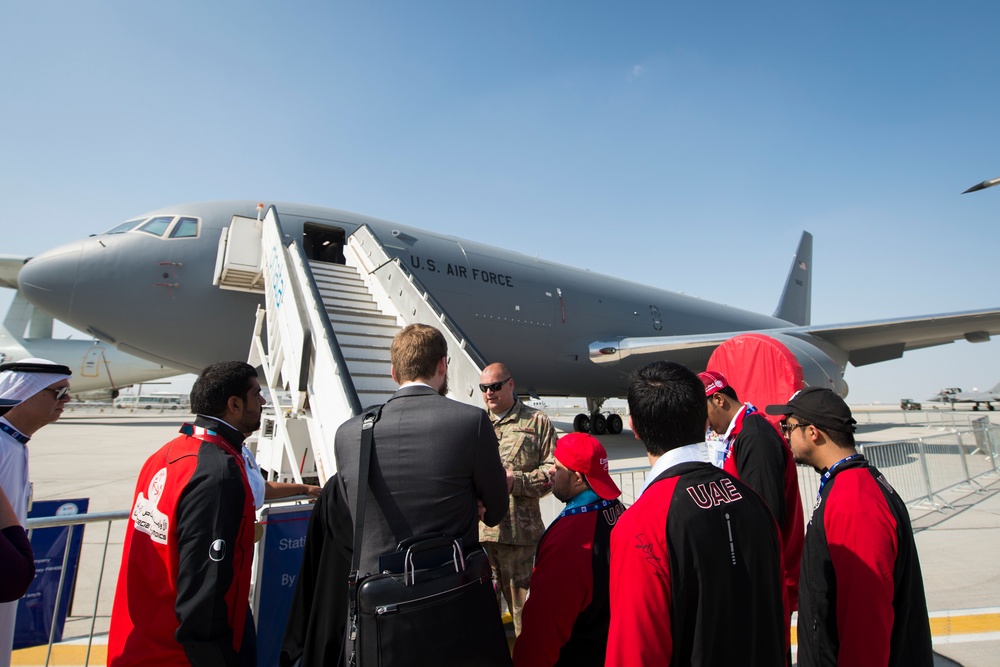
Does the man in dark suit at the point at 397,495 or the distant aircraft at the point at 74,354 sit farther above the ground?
the distant aircraft at the point at 74,354

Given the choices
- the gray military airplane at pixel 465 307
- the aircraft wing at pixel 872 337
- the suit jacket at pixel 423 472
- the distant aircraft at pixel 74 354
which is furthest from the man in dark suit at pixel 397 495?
the distant aircraft at pixel 74 354

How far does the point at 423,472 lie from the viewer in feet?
4.91

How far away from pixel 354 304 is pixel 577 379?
318 inches

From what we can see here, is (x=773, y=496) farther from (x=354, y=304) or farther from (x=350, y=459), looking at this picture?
(x=354, y=304)

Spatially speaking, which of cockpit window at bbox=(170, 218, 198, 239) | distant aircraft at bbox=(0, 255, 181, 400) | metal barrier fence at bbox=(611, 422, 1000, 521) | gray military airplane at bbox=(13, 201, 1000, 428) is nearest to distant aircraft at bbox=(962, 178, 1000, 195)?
gray military airplane at bbox=(13, 201, 1000, 428)

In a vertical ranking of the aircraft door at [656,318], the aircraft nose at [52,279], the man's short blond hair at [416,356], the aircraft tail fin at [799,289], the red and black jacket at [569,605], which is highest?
the aircraft tail fin at [799,289]

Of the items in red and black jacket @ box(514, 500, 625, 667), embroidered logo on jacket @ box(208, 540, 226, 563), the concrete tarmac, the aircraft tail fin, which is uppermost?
the aircraft tail fin

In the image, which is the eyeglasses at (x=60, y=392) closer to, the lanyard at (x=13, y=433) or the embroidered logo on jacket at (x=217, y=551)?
the lanyard at (x=13, y=433)

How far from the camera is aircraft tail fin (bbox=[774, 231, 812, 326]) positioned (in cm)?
2497

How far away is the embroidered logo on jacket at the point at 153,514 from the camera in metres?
1.71

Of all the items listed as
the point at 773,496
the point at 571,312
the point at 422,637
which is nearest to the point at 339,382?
the point at 422,637

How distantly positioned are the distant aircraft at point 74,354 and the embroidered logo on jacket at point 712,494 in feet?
102

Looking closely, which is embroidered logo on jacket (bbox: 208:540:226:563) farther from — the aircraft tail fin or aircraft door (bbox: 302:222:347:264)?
the aircraft tail fin

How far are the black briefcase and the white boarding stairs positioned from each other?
201 centimetres
